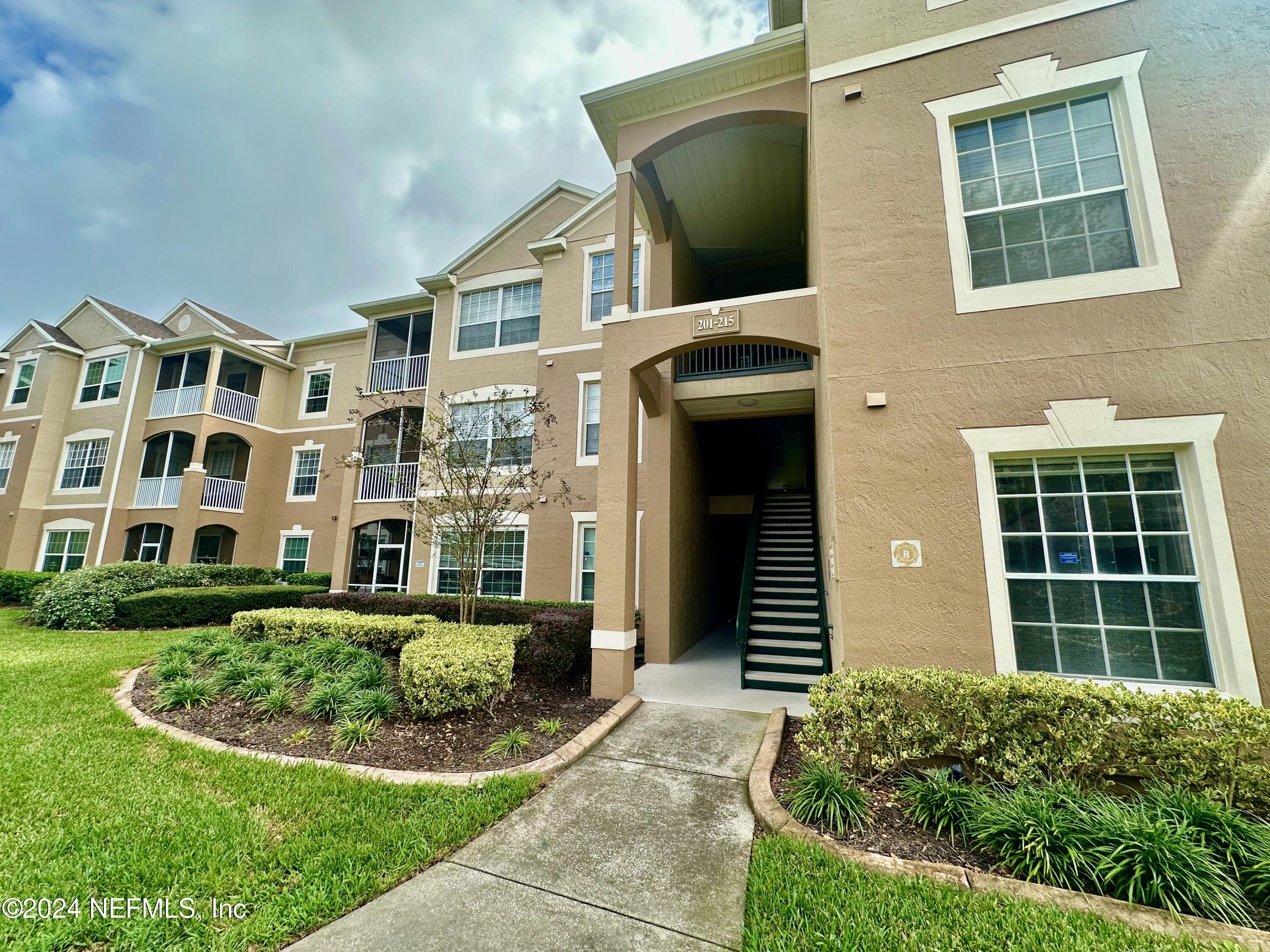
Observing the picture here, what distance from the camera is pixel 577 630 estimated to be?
7180mm

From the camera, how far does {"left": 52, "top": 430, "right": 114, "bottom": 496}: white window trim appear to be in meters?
17.3

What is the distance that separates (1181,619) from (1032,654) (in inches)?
41.6

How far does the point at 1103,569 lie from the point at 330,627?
9320 millimetres

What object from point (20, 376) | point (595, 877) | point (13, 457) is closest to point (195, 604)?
point (595, 877)

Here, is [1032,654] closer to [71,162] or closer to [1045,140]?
[1045,140]

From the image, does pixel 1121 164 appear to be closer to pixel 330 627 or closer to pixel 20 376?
pixel 330 627

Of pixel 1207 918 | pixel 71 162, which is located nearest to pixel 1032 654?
pixel 1207 918

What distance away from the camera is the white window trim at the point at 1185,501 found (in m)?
3.78

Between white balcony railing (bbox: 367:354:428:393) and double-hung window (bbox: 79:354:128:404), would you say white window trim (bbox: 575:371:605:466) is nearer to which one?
white balcony railing (bbox: 367:354:428:393)

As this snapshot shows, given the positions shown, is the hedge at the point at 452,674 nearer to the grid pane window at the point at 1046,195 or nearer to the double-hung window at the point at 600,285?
the grid pane window at the point at 1046,195

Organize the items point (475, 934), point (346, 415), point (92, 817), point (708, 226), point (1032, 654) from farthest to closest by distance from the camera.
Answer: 1. point (346, 415)
2. point (708, 226)
3. point (1032, 654)
4. point (92, 817)
5. point (475, 934)

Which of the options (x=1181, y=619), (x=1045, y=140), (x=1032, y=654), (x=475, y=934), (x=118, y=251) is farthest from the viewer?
(x=118, y=251)

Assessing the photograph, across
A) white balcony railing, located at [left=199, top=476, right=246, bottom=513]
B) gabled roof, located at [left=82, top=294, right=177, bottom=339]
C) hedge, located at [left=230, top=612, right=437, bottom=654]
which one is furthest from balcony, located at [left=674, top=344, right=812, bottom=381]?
gabled roof, located at [left=82, top=294, right=177, bottom=339]

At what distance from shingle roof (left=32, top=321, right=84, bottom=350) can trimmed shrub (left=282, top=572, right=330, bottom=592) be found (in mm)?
12941
